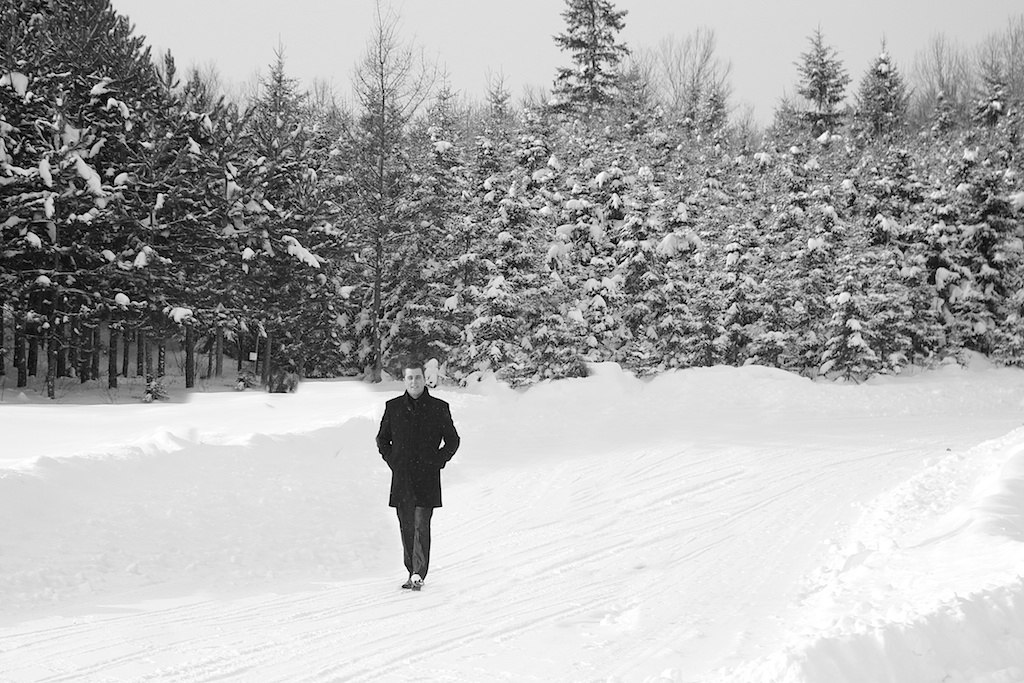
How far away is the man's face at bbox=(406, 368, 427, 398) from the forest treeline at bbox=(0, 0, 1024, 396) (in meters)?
15.1

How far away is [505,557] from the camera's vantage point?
6.96m

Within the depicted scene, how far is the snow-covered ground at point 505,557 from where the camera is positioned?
4312mm

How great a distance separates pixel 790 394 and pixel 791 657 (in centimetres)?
1710

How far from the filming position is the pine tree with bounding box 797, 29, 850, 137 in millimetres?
43438

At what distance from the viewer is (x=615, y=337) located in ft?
81.0

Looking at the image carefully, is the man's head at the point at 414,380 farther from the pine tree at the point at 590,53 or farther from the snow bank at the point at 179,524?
the pine tree at the point at 590,53

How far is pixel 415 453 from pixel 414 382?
1.88ft

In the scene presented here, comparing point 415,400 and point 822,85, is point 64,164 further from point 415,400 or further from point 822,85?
point 822,85

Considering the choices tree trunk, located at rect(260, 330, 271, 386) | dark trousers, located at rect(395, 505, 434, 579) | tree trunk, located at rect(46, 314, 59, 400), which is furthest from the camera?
tree trunk, located at rect(260, 330, 271, 386)

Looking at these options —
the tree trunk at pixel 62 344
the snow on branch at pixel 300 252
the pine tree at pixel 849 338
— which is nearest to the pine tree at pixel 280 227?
the snow on branch at pixel 300 252

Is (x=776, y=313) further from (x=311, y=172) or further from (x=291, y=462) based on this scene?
(x=291, y=462)

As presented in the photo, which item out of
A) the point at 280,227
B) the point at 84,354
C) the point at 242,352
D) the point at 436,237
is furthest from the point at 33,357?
the point at 436,237

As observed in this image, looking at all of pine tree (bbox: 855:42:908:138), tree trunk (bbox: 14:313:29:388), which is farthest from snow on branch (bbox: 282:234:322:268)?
pine tree (bbox: 855:42:908:138)

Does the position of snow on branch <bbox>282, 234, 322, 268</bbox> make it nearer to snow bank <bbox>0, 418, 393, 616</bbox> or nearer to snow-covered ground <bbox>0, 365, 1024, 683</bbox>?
snow-covered ground <bbox>0, 365, 1024, 683</bbox>
